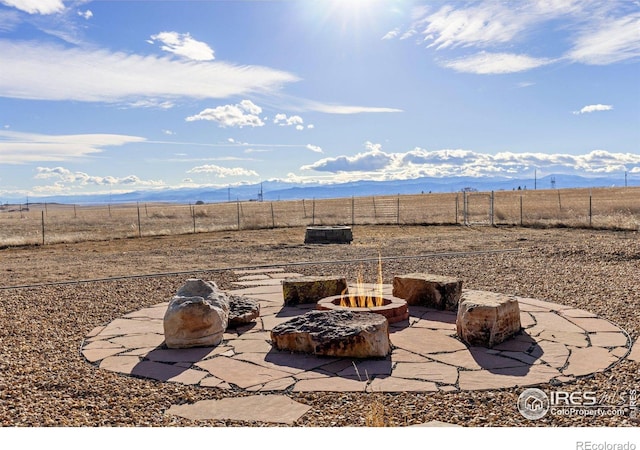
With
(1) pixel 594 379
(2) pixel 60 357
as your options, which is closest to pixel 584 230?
(1) pixel 594 379

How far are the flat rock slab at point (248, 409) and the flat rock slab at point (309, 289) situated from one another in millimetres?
2768

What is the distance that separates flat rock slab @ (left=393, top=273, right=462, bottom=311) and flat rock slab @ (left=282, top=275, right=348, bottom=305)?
72 centimetres

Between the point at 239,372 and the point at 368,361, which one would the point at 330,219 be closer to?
the point at 368,361

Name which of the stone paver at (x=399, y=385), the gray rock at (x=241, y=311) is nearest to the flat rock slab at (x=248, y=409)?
the stone paver at (x=399, y=385)

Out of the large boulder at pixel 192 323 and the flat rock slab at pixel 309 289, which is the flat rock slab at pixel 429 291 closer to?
the flat rock slab at pixel 309 289

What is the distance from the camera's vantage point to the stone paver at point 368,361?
12.9 ft

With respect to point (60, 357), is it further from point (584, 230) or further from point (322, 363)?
point (584, 230)

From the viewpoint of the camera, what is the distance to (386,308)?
5.59 meters

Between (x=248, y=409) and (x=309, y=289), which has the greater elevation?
(x=309, y=289)

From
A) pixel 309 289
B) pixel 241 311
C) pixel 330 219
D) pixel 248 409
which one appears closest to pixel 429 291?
pixel 309 289

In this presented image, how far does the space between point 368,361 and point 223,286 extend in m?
4.40

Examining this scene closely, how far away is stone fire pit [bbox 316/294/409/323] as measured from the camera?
5.51 metres

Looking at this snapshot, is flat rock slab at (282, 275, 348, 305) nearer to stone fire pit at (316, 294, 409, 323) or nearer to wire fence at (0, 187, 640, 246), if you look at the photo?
stone fire pit at (316, 294, 409, 323)

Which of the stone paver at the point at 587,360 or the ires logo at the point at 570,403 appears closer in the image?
the ires logo at the point at 570,403
